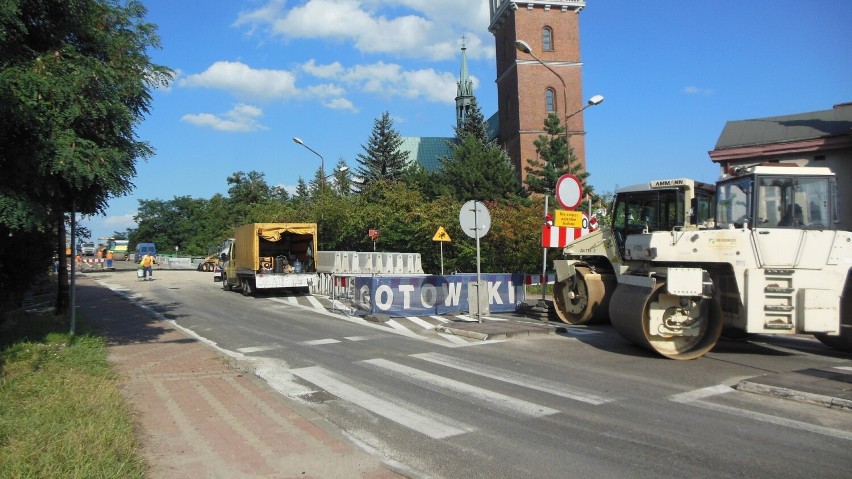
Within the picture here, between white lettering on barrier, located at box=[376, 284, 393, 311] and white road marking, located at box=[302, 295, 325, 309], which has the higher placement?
white lettering on barrier, located at box=[376, 284, 393, 311]

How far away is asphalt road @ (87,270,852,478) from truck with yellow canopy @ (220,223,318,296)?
10.7 meters

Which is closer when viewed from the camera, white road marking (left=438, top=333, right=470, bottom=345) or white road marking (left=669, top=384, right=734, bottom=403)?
white road marking (left=669, top=384, right=734, bottom=403)

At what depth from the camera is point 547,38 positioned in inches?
2119

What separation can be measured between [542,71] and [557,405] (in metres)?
50.5

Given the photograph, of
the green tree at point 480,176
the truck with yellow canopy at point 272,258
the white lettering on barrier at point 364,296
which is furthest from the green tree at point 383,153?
the white lettering on barrier at point 364,296

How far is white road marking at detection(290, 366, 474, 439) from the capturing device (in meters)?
5.95

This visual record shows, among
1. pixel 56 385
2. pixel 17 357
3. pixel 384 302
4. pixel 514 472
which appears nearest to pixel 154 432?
pixel 56 385

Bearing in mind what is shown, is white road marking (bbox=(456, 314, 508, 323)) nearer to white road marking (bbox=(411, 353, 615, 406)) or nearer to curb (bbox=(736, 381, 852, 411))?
white road marking (bbox=(411, 353, 615, 406))

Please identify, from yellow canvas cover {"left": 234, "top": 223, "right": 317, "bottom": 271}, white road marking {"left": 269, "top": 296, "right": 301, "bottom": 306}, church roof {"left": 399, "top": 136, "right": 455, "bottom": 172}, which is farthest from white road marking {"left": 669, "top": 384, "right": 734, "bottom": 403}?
church roof {"left": 399, "top": 136, "right": 455, "bottom": 172}

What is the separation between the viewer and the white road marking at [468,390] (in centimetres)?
660

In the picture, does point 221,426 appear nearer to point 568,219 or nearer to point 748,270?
point 748,270

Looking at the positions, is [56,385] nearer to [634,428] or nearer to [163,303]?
[634,428]

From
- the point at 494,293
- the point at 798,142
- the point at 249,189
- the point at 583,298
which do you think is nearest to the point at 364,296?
the point at 494,293

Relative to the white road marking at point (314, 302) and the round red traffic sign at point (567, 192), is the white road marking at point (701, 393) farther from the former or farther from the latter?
the white road marking at point (314, 302)
